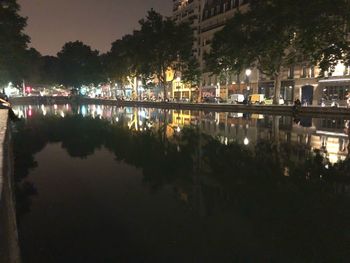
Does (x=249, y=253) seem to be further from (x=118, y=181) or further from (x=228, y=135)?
(x=228, y=135)

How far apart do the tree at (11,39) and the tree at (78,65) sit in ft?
200

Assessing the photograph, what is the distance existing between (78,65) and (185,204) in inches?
4806

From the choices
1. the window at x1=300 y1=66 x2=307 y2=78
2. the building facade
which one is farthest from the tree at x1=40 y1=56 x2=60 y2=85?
the window at x1=300 y1=66 x2=307 y2=78

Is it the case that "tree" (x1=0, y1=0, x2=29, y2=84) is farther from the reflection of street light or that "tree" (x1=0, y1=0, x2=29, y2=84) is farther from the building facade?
the reflection of street light

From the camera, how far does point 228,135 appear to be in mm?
24984

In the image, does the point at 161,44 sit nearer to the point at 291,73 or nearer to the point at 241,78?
the point at 241,78

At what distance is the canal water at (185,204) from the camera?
7395mm

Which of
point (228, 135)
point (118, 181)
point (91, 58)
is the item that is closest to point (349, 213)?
point (118, 181)

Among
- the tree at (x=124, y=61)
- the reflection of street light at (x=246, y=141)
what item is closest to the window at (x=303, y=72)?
the tree at (x=124, y=61)

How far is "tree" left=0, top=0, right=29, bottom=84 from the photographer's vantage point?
50.8 meters

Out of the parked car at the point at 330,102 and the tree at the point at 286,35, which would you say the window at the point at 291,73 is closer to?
the parked car at the point at 330,102

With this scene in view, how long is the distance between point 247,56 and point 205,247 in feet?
160

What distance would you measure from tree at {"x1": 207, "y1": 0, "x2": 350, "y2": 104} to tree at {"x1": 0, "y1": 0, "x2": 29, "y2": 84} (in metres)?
30.9

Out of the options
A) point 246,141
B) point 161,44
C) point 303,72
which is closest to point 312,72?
point 303,72
